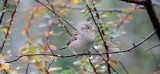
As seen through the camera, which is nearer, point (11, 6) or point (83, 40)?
point (11, 6)

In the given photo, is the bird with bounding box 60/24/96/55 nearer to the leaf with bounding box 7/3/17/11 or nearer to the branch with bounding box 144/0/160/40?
the leaf with bounding box 7/3/17/11

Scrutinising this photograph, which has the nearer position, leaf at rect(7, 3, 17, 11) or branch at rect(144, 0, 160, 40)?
branch at rect(144, 0, 160, 40)

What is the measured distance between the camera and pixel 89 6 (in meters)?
2.15

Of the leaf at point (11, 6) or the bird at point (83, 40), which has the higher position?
the leaf at point (11, 6)

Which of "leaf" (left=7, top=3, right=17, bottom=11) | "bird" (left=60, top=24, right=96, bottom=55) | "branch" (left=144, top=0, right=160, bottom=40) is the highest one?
"branch" (left=144, top=0, right=160, bottom=40)

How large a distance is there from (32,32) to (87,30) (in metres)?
3.25

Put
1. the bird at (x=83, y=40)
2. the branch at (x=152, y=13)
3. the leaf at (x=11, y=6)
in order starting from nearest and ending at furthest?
the branch at (x=152, y=13)
the leaf at (x=11, y=6)
the bird at (x=83, y=40)

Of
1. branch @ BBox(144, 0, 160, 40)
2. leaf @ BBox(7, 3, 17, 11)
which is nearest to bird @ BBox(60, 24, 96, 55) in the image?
leaf @ BBox(7, 3, 17, 11)

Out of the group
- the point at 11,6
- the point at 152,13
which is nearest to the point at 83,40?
the point at 11,6

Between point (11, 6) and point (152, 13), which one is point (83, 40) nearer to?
point (11, 6)

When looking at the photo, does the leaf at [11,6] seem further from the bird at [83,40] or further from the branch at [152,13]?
the branch at [152,13]

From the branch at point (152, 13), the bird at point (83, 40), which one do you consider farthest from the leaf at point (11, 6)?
the branch at point (152, 13)

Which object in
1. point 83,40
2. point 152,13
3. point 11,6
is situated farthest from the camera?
point 83,40

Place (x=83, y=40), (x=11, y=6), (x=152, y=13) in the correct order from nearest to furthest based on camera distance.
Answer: (x=152, y=13)
(x=11, y=6)
(x=83, y=40)
